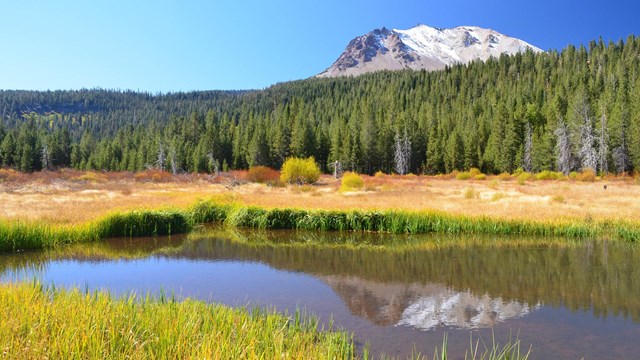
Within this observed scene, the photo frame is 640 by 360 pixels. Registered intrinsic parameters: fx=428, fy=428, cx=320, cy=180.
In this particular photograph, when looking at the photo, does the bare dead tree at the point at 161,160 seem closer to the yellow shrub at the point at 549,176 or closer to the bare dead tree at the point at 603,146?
the yellow shrub at the point at 549,176

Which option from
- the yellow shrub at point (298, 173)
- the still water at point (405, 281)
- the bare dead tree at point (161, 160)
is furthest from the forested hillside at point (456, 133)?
the still water at point (405, 281)

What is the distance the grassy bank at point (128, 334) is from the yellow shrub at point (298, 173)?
47.2 metres

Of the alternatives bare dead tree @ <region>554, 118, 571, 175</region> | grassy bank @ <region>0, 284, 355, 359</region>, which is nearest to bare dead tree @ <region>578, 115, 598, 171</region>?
bare dead tree @ <region>554, 118, 571, 175</region>

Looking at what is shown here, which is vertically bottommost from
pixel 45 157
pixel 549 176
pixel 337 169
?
pixel 549 176

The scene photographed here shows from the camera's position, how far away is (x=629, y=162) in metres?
72.2

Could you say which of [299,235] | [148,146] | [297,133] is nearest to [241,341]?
[299,235]

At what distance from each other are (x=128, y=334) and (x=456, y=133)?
9069 centimetres

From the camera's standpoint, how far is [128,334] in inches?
256

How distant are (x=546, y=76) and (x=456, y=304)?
143m

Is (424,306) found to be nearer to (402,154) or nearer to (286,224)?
(286,224)

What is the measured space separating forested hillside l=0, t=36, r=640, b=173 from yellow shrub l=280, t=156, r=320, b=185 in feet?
129

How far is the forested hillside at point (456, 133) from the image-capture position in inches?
2995

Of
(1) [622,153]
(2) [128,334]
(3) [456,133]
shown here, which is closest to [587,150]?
(1) [622,153]

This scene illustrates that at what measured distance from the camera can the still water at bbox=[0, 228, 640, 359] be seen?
10.1 metres
